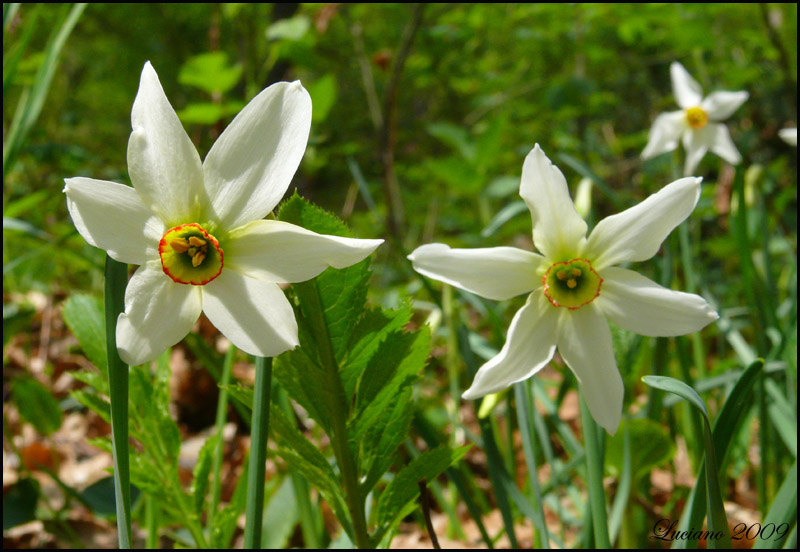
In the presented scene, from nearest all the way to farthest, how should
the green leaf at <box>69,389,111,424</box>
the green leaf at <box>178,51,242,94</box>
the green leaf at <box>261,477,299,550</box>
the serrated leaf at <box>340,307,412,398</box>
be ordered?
the serrated leaf at <box>340,307,412,398</box>, the green leaf at <box>69,389,111,424</box>, the green leaf at <box>261,477,299,550</box>, the green leaf at <box>178,51,242,94</box>

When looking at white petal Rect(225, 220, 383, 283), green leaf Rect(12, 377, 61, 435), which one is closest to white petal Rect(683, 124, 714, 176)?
white petal Rect(225, 220, 383, 283)

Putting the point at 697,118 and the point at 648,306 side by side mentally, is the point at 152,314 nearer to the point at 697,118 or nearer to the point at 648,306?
the point at 648,306

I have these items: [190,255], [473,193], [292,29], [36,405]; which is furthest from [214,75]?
[190,255]

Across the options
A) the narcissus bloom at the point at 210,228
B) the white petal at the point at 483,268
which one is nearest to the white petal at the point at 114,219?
the narcissus bloom at the point at 210,228

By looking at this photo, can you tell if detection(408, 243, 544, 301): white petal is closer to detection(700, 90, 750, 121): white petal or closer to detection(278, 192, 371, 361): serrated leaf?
detection(278, 192, 371, 361): serrated leaf

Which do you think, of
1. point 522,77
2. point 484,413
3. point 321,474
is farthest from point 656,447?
point 522,77

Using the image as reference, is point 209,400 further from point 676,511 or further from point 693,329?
point 693,329
